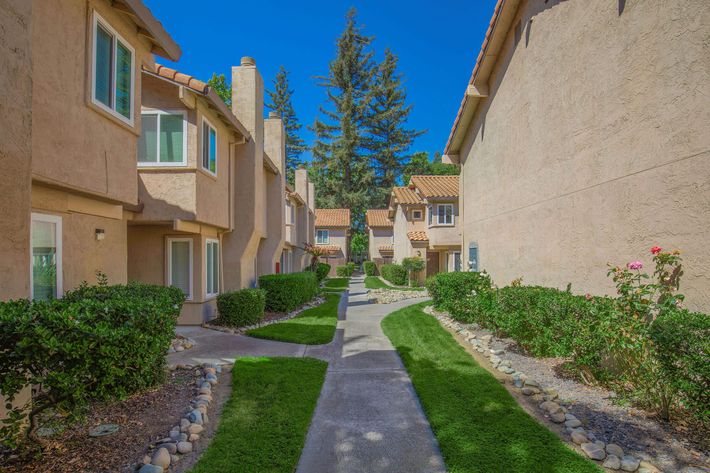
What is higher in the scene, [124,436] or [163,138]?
[163,138]

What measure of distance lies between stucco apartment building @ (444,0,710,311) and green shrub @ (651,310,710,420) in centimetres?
103

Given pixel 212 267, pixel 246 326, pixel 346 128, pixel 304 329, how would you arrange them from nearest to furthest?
pixel 304 329, pixel 246 326, pixel 212 267, pixel 346 128

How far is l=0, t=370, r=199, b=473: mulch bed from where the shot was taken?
4102mm

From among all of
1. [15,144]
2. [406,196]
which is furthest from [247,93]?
[406,196]

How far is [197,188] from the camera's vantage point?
1066 cm

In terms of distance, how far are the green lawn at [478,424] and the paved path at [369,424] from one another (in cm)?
22

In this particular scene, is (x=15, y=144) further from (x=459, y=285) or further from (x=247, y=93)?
(x=459, y=285)

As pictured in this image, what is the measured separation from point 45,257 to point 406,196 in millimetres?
27716

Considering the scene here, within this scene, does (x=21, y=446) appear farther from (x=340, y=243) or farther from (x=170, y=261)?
(x=340, y=243)

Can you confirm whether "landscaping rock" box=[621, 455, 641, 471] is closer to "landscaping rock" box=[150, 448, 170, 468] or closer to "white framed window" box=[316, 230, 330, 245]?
"landscaping rock" box=[150, 448, 170, 468]

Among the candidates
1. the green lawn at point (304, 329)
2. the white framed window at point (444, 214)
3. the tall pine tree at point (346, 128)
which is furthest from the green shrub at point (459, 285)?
the tall pine tree at point (346, 128)

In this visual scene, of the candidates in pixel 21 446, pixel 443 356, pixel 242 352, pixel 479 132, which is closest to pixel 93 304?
pixel 21 446

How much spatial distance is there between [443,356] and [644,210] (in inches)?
190

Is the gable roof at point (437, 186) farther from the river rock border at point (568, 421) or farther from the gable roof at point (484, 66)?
the river rock border at point (568, 421)
